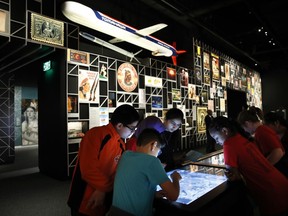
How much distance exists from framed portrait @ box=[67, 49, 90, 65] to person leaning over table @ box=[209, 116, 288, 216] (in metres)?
4.27

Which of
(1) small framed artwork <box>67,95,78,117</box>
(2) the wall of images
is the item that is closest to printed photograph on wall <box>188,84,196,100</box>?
(2) the wall of images

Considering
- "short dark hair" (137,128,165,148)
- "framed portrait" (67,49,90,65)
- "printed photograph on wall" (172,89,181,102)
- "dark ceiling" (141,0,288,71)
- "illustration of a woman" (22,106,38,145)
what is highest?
"dark ceiling" (141,0,288,71)

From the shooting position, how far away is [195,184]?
190cm

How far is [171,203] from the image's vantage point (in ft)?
4.77

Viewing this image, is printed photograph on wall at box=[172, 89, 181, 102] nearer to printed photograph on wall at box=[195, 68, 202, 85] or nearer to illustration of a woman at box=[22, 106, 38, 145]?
printed photograph on wall at box=[195, 68, 202, 85]

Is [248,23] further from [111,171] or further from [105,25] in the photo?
[111,171]

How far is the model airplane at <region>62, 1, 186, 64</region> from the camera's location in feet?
16.7


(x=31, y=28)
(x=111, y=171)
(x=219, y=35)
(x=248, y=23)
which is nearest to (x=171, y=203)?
(x=111, y=171)

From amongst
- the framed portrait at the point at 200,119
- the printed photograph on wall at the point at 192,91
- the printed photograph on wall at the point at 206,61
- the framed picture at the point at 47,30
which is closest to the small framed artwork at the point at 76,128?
the framed picture at the point at 47,30

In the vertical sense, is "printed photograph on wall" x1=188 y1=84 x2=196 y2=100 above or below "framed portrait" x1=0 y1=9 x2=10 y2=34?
below

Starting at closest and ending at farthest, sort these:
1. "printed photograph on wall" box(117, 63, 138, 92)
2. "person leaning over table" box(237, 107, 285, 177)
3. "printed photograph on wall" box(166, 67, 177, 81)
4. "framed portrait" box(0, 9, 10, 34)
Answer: "person leaning over table" box(237, 107, 285, 177) < "framed portrait" box(0, 9, 10, 34) < "printed photograph on wall" box(117, 63, 138, 92) < "printed photograph on wall" box(166, 67, 177, 81)

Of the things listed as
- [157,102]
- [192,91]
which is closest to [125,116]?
[157,102]

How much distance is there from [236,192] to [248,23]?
9.90 m

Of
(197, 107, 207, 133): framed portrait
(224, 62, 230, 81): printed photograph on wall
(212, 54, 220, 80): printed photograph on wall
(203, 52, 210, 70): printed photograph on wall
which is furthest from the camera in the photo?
(224, 62, 230, 81): printed photograph on wall
